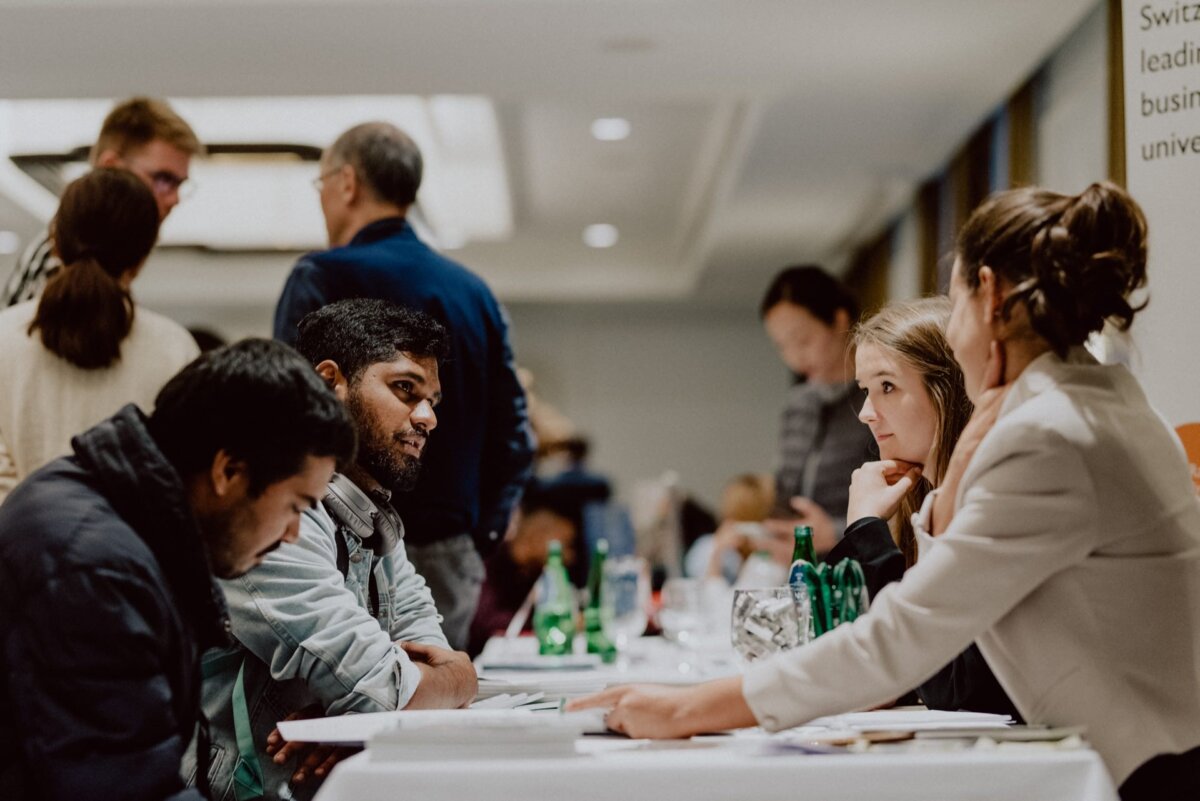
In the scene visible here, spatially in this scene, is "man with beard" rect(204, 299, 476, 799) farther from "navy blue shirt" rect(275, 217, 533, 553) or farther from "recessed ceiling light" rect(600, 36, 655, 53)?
"recessed ceiling light" rect(600, 36, 655, 53)

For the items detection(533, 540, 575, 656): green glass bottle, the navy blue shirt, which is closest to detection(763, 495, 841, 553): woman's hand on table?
detection(533, 540, 575, 656): green glass bottle

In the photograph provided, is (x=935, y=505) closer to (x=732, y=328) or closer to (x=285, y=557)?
(x=285, y=557)

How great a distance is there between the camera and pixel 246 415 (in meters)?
1.30

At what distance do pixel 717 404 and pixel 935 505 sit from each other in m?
8.92

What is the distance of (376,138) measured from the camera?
264cm

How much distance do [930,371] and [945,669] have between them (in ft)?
1.53

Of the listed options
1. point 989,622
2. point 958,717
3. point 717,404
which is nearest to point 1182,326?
point 958,717

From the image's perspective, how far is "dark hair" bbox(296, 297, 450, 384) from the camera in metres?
1.88

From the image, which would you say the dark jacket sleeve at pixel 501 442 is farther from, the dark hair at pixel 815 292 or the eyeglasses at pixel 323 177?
the dark hair at pixel 815 292

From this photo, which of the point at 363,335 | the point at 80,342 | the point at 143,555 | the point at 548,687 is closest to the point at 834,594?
the point at 548,687

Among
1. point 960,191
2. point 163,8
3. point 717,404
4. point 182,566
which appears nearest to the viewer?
point 182,566

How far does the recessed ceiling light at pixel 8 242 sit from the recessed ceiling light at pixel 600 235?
491 cm

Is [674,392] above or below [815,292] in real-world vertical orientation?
above

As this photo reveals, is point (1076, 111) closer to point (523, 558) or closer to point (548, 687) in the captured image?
point (523, 558)
